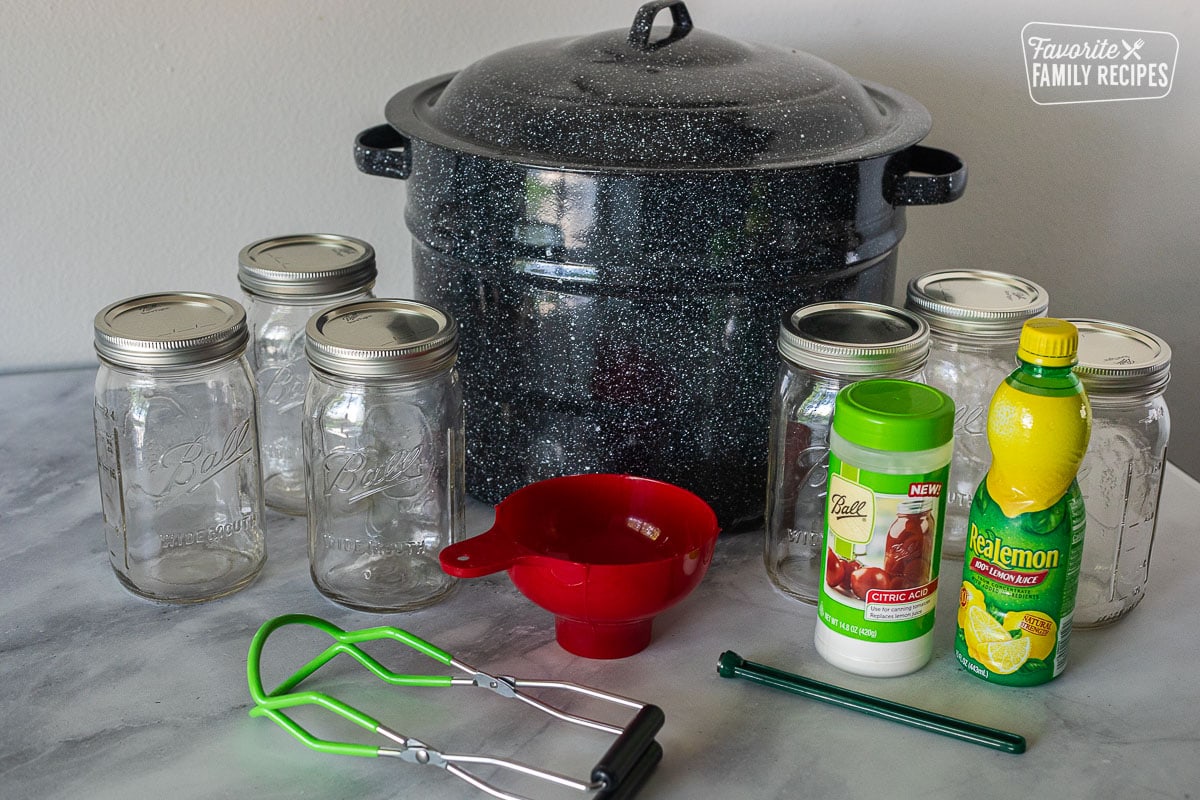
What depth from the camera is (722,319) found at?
864mm

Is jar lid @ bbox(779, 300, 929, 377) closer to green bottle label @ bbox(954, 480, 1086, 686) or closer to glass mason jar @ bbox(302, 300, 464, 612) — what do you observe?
Result: green bottle label @ bbox(954, 480, 1086, 686)

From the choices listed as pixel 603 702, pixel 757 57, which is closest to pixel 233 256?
pixel 757 57

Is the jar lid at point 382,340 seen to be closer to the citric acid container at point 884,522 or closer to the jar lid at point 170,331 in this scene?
the jar lid at point 170,331

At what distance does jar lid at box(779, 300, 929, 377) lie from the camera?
80cm

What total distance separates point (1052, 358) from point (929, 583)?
6.5 inches

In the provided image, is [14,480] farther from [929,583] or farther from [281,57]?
[929,583]

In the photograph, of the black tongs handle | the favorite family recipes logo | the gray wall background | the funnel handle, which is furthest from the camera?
the favorite family recipes logo

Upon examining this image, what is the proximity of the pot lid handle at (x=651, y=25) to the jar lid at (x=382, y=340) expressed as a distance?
270mm

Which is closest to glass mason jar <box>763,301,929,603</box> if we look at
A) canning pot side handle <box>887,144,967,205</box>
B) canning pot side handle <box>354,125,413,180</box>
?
canning pot side handle <box>887,144,967,205</box>

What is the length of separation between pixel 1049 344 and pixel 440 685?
16.7 inches

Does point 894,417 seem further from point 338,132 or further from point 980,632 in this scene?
point 338,132

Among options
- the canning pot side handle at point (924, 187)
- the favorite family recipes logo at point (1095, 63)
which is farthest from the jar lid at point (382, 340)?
the favorite family recipes logo at point (1095, 63)

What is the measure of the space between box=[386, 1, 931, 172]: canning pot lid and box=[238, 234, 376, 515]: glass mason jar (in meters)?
0.13

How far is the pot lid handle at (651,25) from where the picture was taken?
0.91 metres
